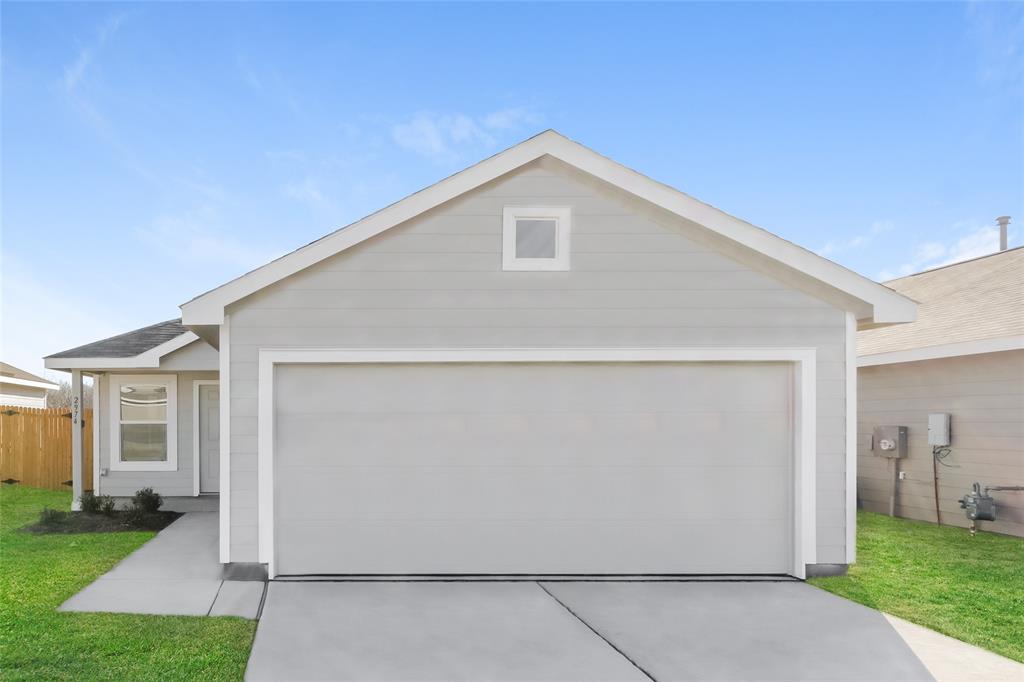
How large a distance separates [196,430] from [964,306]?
13864 millimetres

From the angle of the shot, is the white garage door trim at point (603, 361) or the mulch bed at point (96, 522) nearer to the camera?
the white garage door trim at point (603, 361)

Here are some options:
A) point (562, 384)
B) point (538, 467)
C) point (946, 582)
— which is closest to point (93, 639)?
point (538, 467)

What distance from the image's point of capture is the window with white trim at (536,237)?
6.44 m

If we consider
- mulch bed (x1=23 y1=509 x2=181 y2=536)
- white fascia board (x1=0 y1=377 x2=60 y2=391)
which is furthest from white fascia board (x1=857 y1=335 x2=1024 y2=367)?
white fascia board (x1=0 y1=377 x2=60 y2=391)

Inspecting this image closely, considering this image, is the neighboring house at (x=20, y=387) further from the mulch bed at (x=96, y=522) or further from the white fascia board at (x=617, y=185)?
the white fascia board at (x=617, y=185)

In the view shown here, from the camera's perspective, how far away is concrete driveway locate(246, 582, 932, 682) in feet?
13.5

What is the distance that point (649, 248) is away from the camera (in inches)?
256

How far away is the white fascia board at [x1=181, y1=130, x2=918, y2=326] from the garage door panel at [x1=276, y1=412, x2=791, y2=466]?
1.53m

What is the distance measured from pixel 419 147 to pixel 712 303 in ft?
47.1

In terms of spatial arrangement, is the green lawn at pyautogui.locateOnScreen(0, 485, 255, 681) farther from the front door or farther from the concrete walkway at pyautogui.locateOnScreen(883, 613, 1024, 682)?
the concrete walkway at pyautogui.locateOnScreen(883, 613, 1024, 682)

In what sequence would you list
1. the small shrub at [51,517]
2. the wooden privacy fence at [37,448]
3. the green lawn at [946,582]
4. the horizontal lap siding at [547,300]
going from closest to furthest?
the green lawn at [946,582] → the horizontal lap siding at [547,300] → the small shrub at [51,517] → the wooden privacy fence at [37,448]

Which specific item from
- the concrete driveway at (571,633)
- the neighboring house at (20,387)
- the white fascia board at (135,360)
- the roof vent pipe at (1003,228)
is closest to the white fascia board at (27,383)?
the neighboring house at (20,387)

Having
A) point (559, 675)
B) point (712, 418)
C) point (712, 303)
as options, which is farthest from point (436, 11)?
point (559, 675)

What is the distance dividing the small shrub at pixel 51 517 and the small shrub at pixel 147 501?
1050 millimetres
